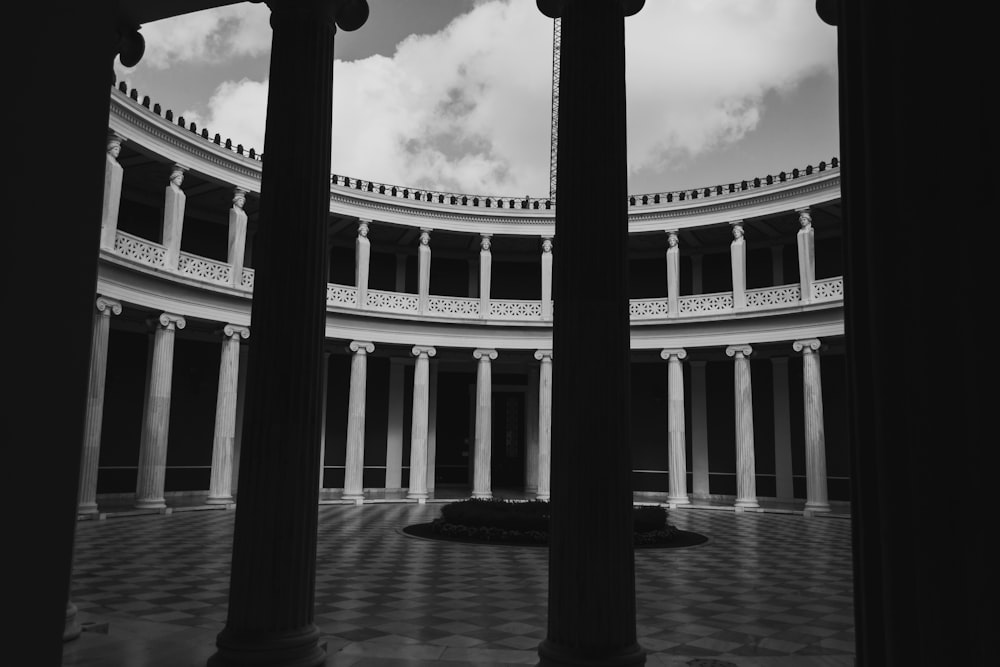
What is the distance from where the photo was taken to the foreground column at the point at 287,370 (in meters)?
5.25

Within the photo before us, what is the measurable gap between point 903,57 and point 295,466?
183 inches

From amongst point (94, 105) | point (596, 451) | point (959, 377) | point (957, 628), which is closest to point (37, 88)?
point (94, 105)

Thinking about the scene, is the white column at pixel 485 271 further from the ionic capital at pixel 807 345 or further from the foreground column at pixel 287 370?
the foreground column at pixel 287 370

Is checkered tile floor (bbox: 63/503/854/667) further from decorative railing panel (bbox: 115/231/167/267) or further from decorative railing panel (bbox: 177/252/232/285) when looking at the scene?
decorative railing panel (bbox: 177/252/232/285)

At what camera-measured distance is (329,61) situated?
5.96 m

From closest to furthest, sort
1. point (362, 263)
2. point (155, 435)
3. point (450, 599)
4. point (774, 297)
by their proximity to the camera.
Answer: point (450, 599)
point (155, 435)
point (774, 297)
point (362, 263)

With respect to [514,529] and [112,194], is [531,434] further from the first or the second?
[112,194]

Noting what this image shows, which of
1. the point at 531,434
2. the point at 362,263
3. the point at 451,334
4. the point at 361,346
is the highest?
the point at 362,263

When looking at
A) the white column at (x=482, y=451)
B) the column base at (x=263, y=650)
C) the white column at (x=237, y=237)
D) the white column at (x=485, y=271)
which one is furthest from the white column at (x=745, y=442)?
the column base at (x=263, y=650)

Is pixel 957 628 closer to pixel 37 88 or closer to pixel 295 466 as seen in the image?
pixel 37 88

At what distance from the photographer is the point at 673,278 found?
25.3 metres

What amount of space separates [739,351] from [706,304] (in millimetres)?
2034

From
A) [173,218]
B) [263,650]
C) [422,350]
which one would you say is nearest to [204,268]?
[173,218]

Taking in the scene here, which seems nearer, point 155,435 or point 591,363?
point 591,363
